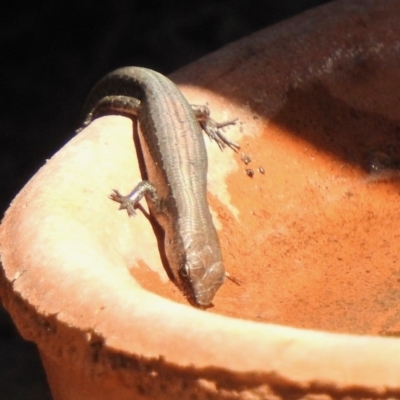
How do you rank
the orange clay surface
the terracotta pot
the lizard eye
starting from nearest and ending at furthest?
the terracotta pot < the orange clay surface < the lizard eye

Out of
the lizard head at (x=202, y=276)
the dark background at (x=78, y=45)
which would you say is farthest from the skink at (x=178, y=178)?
the dark background at (x=78, y=45)

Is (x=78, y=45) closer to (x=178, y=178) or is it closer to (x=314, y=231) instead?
(x=178, y=178)

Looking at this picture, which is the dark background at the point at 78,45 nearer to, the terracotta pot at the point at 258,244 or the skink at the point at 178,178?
the skink at the point at 178,178

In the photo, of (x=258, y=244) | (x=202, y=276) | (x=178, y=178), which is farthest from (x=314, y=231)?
(x=178, y=178)

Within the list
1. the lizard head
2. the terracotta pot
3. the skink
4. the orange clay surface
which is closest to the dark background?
the skink

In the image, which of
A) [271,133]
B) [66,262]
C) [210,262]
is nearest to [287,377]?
[66,262]

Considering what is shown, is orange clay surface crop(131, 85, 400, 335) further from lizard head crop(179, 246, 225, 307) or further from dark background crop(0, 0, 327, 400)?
dark background crop(0, 0, 327, 400)
